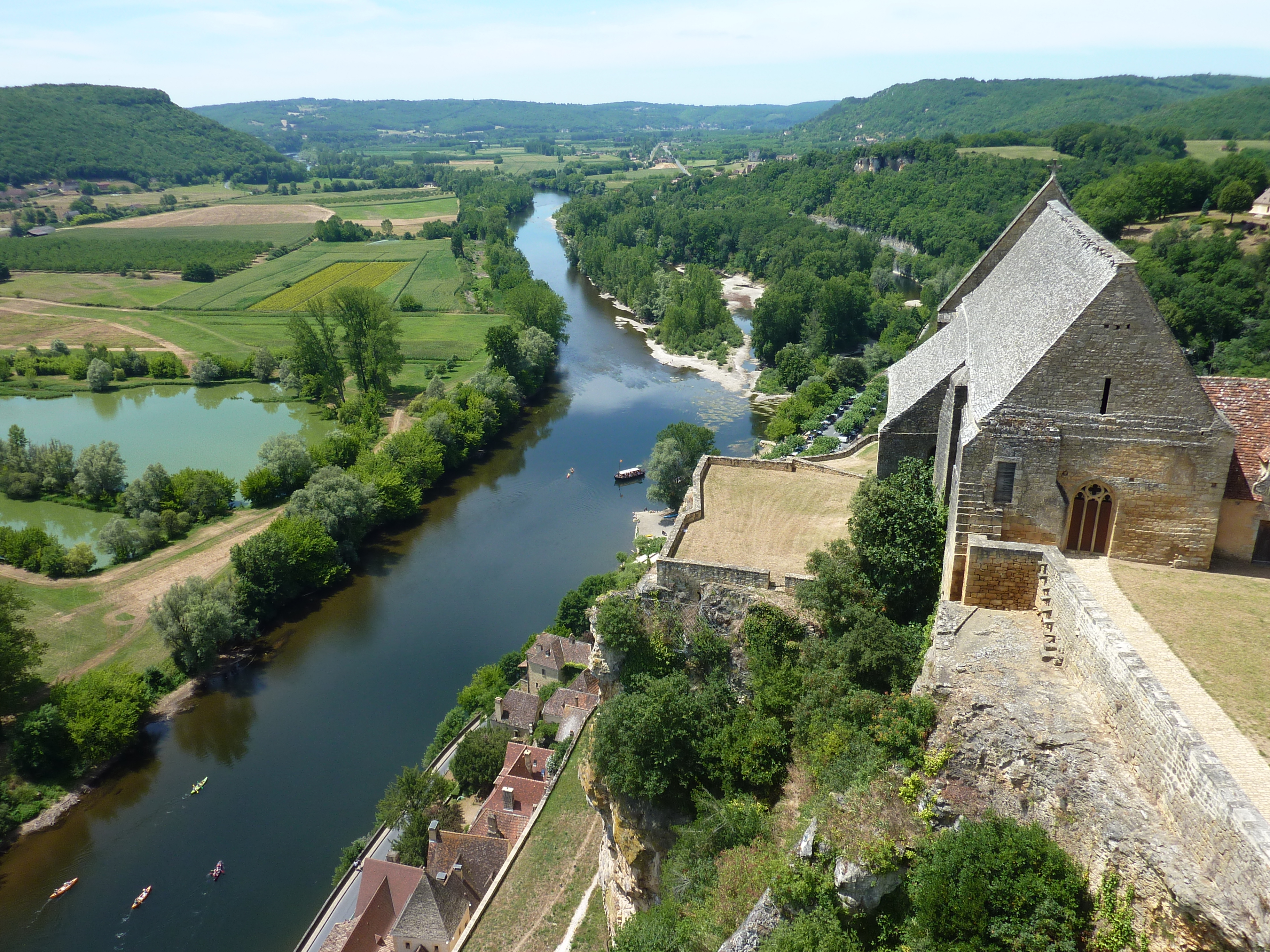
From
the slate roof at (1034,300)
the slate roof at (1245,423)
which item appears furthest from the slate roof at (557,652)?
the slate roof at (1245,423)

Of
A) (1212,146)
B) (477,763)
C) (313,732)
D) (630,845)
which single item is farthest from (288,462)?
(1212,146)

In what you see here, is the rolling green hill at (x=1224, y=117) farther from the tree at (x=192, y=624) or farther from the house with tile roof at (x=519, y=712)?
the tree at (x=192, y=624)

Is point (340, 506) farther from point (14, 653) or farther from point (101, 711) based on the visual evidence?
point (14, 653)

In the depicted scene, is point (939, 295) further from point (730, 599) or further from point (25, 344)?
point (25, 344)

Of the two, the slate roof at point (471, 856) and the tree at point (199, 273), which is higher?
the tree at point (199, 273)

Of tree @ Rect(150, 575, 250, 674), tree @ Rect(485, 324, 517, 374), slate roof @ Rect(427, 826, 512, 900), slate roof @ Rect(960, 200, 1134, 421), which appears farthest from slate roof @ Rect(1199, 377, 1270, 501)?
tree @ Rect(485, 324, 517, 374)

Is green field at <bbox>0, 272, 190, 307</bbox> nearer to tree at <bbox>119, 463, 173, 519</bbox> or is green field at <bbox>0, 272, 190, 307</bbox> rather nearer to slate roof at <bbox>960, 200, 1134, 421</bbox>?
tree at <bbox>119, 463, 173, 519</bbox>
